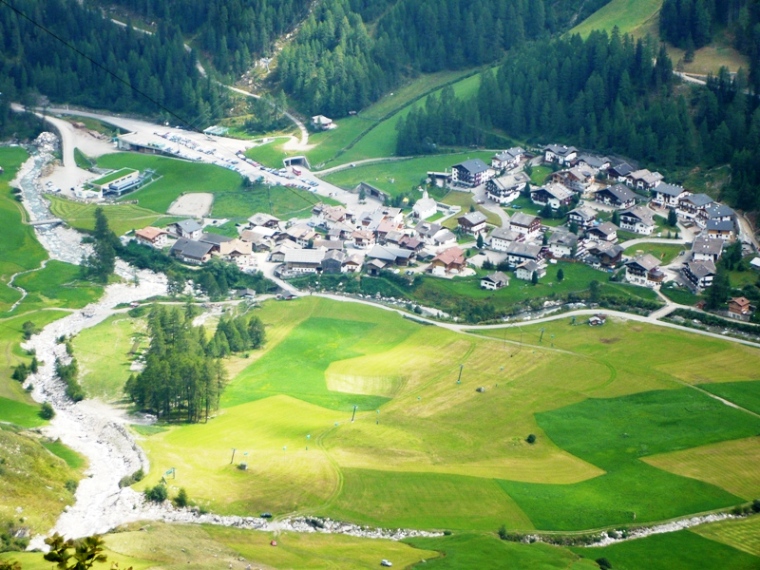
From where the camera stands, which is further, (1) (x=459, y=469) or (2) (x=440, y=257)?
(2) (x=440, y=257)

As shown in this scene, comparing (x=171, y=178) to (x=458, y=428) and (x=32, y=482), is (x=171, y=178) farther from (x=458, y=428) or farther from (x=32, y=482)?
(x=32, y=482)

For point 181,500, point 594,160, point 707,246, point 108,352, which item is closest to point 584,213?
point 594,160

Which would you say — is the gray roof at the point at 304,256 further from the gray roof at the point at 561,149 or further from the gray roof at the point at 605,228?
the gray roof at the point at 561,149

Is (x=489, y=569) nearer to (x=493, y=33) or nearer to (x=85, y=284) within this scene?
(x=85, y=284)

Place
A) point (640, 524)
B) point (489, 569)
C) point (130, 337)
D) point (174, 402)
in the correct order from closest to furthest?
point (489, 569) < point (640, 524) < point (174, 402) < point (130, 337)

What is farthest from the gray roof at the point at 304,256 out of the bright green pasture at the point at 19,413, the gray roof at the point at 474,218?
the bright green pasture at the point at 19,413

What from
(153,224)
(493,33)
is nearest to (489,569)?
(153,224)
